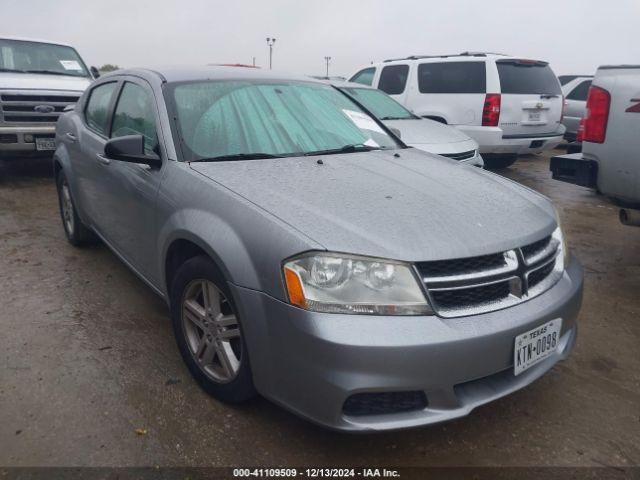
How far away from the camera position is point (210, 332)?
2.51 metres

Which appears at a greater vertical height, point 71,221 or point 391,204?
point 391,204

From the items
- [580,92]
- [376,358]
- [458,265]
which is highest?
[580,92]

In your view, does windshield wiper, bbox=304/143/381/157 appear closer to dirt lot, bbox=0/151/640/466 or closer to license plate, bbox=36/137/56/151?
dirt lot, bbox=0/151/640/466

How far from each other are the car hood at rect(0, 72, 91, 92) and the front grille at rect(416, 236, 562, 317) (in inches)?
291

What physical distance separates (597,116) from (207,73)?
111 inches

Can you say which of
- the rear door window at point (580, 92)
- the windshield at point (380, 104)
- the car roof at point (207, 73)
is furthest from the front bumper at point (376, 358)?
the rear door window at point (580, 92)

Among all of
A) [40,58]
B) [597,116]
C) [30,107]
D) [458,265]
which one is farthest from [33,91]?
[458,265]

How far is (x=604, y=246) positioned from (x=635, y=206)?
147cm

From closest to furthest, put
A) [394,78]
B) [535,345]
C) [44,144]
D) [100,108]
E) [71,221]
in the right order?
[535,345] < [100,108] < [71,221] < [44,144] < [394,78]

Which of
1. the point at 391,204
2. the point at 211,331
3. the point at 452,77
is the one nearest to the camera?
the point at 391,204

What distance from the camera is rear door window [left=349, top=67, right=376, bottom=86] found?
9742 mm

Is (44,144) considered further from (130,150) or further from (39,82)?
(130,150)

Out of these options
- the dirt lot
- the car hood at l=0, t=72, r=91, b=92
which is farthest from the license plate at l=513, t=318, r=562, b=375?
the car hood at l=0, t=72, r=91, b=92

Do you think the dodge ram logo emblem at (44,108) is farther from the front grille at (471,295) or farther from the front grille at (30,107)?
the front grille at (471,295)
